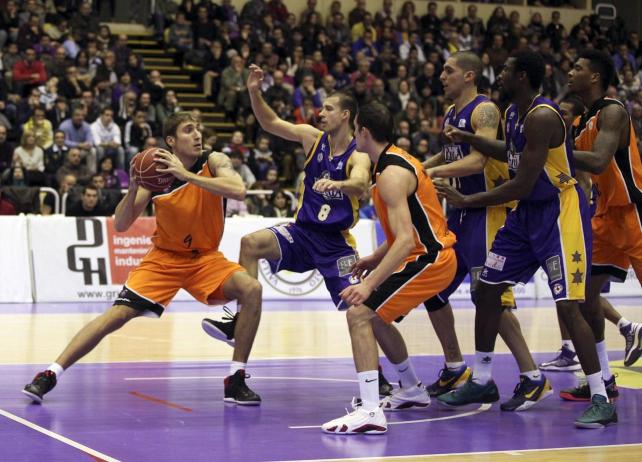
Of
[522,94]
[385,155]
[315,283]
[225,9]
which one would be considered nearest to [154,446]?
[385,155]

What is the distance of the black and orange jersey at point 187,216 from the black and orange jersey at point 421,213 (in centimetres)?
150

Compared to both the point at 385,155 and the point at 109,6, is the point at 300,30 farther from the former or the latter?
the point at 385,155

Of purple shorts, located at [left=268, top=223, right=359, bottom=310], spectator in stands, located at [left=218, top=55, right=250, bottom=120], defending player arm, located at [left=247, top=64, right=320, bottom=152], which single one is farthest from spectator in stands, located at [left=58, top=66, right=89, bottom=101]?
purple shorts, located at [left=268, top=223, right=359, bottom=310]

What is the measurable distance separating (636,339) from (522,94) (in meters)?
3.14

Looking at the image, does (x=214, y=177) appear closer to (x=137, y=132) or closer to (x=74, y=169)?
(x=74, y=169)

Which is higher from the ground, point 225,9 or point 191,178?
point 225,9

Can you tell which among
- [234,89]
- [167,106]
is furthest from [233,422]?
[234,89]

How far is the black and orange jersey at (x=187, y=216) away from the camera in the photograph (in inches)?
302

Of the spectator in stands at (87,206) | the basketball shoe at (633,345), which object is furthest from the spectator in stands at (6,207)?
the basketball shoe at (633,345)

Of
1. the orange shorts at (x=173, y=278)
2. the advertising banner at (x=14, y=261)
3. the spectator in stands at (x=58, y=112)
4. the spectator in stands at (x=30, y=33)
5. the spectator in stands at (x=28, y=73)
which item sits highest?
the spectator in stands at (x=30, y=33)

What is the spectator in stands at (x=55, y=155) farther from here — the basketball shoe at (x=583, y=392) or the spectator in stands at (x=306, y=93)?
the basketball shoe at (x=583, y=392)

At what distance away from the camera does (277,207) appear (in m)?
17.8

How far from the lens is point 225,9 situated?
23.5 metres

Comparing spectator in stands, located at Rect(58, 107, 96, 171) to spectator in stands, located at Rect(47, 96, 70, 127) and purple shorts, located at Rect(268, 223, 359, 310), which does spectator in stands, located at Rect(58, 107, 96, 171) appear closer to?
spectator in stands, located at Rect(47, 96, 70, 127)
